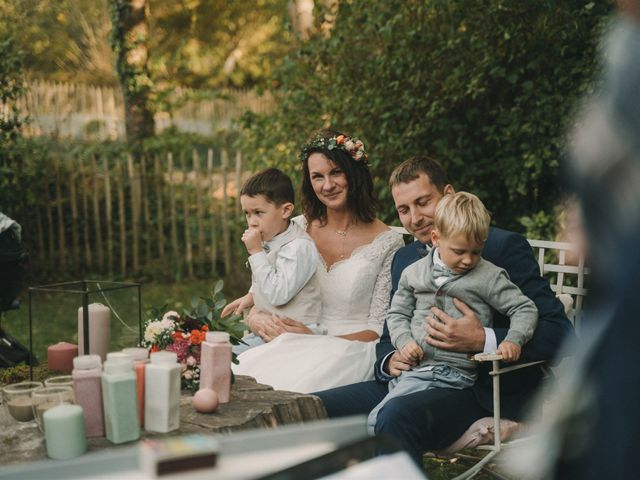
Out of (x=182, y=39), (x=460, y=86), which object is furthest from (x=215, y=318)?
(x=182, y=39)

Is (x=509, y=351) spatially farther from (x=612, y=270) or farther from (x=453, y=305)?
(x=612, y=270)

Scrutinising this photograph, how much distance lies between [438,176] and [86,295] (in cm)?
161

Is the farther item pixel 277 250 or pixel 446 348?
pixel 277 250

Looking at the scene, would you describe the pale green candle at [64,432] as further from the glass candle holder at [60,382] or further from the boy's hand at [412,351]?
the boy's hand at [412,351]

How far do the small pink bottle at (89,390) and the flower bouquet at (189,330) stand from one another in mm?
429

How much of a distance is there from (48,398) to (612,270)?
69.3 inches

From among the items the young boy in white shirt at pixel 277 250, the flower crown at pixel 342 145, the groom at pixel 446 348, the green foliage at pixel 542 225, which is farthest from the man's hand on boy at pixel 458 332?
the green foliage at pixel 542 225

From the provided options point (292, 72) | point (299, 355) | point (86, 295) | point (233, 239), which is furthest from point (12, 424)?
point (233, 239)

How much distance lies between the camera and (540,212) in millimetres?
6082

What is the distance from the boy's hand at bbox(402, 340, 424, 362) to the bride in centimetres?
39

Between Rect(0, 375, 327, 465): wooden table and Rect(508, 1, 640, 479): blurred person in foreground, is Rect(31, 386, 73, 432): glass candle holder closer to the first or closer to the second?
Rect(0, 375, 327, 465): wooden table

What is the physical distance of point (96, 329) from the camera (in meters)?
2.62

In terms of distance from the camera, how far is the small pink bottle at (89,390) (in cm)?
217

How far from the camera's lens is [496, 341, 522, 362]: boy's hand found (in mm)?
2875
